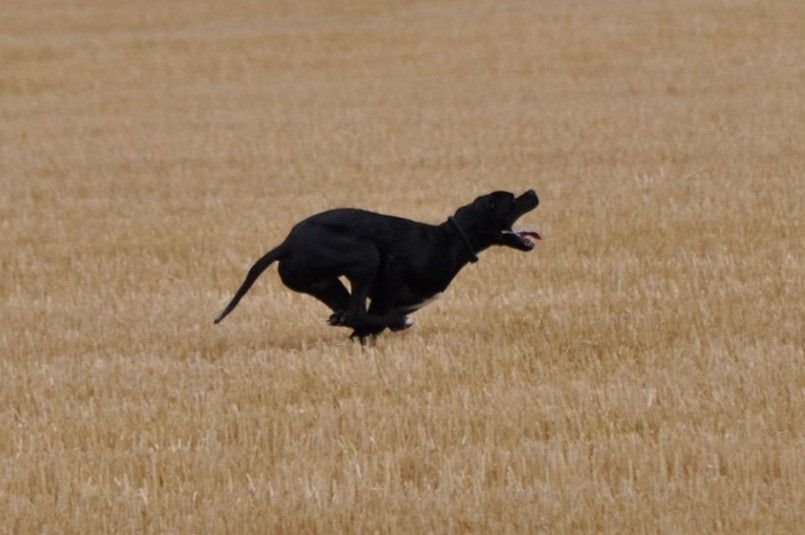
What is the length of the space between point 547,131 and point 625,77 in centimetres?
707

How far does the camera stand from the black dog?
800cm

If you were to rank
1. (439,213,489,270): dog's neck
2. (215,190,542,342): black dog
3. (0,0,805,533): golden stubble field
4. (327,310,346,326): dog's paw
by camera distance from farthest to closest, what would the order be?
(327,310,346,326): dog's paw
(439,213,489,270): dog's neck
(215,190,542,342): black dog
(0,0,805,533): golden stubble field

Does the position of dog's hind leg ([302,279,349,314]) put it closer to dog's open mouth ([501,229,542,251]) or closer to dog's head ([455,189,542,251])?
dog's head ([455,189,542,251])

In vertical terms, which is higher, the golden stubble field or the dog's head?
the dog's head

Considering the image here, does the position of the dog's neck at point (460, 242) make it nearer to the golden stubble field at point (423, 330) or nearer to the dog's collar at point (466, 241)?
the dog's collar at point (466, 241)

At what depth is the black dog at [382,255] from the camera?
8.00 metres

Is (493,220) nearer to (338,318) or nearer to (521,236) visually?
(521,236)

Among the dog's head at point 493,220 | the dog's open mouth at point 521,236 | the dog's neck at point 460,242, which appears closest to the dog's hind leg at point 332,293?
the dog's neck at point 460,242

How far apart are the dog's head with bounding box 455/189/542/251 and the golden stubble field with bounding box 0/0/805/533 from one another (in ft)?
1.71

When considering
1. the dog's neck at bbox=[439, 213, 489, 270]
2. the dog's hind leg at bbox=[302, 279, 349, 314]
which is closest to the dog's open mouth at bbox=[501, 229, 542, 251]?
the dog's neck at bbox=[439, 213, 489, 270]

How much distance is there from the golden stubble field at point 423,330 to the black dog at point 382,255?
9.2 inches

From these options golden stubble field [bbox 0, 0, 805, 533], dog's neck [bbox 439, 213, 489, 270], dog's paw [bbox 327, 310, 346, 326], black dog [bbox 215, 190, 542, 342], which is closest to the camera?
golden stubble field [bbox 0, 0, 805, 533]

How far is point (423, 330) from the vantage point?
29.8 ft

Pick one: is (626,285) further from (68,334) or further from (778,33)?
(778,33)
